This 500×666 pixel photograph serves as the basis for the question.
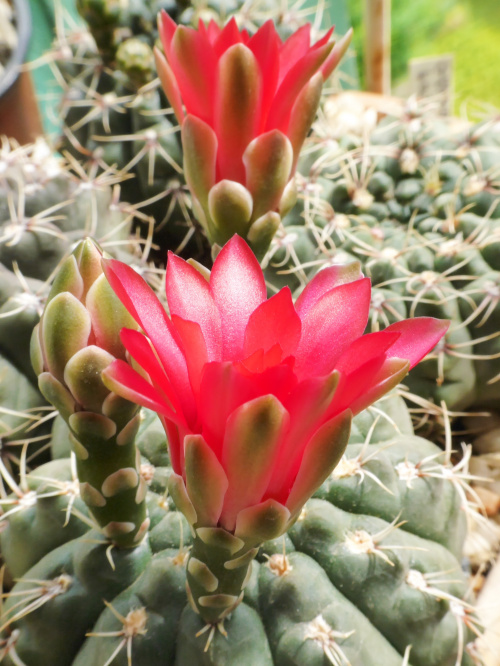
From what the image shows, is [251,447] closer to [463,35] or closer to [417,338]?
[417,338]

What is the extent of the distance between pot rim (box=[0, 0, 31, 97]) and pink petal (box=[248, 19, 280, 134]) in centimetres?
86

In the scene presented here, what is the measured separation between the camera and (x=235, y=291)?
38cm

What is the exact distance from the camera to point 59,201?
0.78m

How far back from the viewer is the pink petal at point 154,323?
328 mm

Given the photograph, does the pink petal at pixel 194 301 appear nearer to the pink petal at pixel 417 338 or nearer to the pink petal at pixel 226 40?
the pink petal at pixel 417 338

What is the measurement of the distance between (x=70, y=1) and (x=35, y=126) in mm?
385

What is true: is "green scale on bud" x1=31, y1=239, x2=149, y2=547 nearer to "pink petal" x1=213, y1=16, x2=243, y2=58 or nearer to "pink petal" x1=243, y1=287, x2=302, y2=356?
"pink petal" x1=243, y1=287, x2=302, y2=356

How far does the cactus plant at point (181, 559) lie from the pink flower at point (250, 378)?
0.03 metres

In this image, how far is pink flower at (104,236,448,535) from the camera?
31 cm

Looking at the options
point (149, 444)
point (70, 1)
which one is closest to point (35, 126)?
point (70, 1)

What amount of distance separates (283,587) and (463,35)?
1.44 meters

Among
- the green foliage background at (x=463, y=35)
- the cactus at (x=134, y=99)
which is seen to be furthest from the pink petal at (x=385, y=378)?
the green foliage background at (x=463, y=35)

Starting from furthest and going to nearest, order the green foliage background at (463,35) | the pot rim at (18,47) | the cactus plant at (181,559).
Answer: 1. the green foliage background at (463,35)
2. the pot rim at (18,47)
3. the cactus plant at (181,559)

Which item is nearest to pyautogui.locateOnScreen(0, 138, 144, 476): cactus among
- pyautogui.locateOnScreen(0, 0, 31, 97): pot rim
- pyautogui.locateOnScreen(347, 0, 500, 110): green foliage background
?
pyautogui.locateOnScreen(0, 0, 31, 97): pot rim
